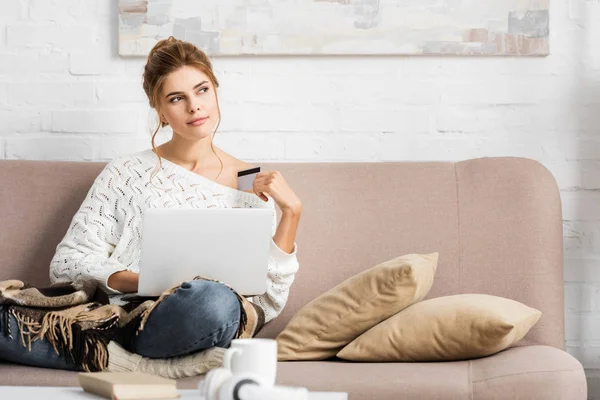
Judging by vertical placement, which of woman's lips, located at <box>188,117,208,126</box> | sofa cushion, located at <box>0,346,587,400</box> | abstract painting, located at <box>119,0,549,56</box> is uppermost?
abstract painting, located at <box>119,0,549,56</box>

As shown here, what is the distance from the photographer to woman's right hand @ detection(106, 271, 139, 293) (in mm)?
2266

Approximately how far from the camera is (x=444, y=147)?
112 inches

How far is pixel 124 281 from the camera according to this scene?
2271 millimetres

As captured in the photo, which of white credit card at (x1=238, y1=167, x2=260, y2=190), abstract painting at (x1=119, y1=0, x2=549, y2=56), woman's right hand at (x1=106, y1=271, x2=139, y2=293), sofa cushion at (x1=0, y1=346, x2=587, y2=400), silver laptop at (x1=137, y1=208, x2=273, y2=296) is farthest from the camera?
abstract painting at (x1=119, y1=0, x2=549, y2=56)

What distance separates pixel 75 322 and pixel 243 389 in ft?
2.93

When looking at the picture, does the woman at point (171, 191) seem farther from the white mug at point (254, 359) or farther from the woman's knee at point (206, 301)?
the white mug at point (254, 359)

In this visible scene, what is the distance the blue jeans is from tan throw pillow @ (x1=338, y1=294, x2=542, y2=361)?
33cm

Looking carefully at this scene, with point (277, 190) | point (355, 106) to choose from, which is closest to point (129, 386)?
point (277, 190)

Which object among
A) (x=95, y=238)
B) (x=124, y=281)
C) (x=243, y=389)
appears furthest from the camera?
(x=95, y=238)

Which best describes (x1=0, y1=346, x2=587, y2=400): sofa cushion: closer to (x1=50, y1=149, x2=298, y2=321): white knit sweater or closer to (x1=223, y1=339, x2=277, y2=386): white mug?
(x1=50, y1=149, x2=298, y2=321): white knit sweater

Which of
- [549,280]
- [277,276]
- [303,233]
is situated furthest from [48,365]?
[549,280]

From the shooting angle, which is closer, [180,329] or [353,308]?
[180,329]

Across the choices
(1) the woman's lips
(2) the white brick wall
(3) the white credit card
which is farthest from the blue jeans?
(2) the white brick wall

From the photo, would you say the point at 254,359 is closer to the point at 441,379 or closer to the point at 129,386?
the point at 129,386
